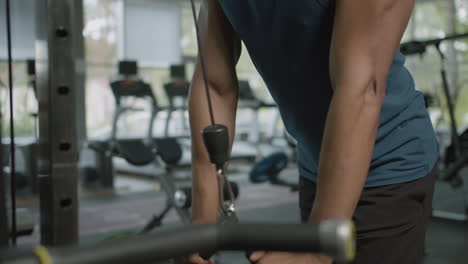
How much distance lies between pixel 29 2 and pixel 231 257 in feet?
6.53

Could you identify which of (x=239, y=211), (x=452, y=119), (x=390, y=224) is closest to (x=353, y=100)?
(x=390, y=224)

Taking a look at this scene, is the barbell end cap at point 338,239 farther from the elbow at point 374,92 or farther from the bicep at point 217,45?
the bicep at point 217,45

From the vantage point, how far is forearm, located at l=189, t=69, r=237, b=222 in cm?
84

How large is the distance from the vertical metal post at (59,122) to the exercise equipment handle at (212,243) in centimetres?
82

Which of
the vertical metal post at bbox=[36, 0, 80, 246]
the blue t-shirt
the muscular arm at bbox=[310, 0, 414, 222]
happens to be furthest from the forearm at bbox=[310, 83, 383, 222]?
the vertical metal post at bbox=[36, 0, 80, 246]

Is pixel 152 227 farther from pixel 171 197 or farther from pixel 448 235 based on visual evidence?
pixel 448 235

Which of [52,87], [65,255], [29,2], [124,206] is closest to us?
[65,255]

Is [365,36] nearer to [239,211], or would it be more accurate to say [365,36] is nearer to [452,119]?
[452,119]

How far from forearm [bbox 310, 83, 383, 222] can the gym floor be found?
89.0 inches

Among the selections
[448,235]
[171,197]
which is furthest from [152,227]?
[448,235]

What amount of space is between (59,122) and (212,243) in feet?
2.72

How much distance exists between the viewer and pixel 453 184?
4.11 m

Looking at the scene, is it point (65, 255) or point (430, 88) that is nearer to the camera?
point (65, 255)

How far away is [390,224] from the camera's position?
84 cm
